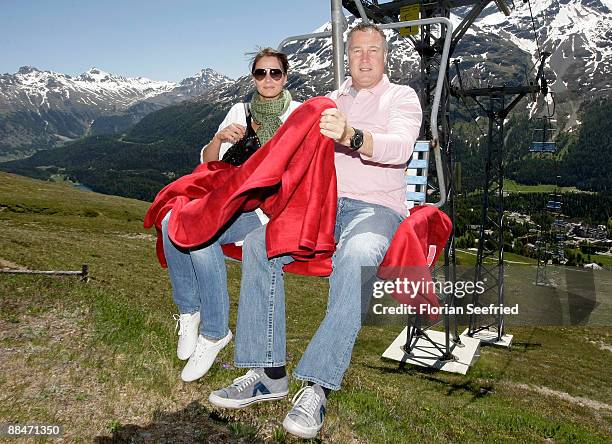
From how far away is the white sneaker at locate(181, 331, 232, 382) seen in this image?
4375 millimetres

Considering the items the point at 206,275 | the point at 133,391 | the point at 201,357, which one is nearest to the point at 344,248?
the point at 206,275

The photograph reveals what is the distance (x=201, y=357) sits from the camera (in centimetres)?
439

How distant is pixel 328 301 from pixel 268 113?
6.85ft

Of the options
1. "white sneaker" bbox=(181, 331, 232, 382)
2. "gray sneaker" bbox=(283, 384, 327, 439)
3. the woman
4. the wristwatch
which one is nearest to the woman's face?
the woman

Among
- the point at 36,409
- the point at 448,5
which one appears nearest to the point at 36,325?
the point at 36,409

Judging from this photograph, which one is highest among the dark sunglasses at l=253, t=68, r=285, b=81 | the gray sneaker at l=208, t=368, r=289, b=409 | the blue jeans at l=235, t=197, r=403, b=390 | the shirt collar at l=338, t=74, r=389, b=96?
the dark sunglasses at l=253, t=68, r=285, b=81

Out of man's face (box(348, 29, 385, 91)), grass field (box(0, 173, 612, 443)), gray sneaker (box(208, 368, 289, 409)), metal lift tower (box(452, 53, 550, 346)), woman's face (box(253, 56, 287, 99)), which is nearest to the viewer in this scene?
gray sneaker (box(208, 368, 289, 409))

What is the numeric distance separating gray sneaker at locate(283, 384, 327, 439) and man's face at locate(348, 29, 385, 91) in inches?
107

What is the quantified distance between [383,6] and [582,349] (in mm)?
38485

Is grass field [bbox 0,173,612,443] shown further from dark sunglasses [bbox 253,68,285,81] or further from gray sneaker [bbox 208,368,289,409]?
dark sunglasses [bbox 253,68,285,81]

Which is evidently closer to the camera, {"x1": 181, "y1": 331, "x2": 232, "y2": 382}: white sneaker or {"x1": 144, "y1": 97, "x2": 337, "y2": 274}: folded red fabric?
{"x1": 144, "y1": 97, "x2": 337, "y2": 274}: folded red fabric

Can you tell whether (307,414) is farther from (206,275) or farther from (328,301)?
(206,275)

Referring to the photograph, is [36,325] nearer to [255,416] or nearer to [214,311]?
[214,311]

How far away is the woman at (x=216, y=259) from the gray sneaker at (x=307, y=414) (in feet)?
Result: 3.84
